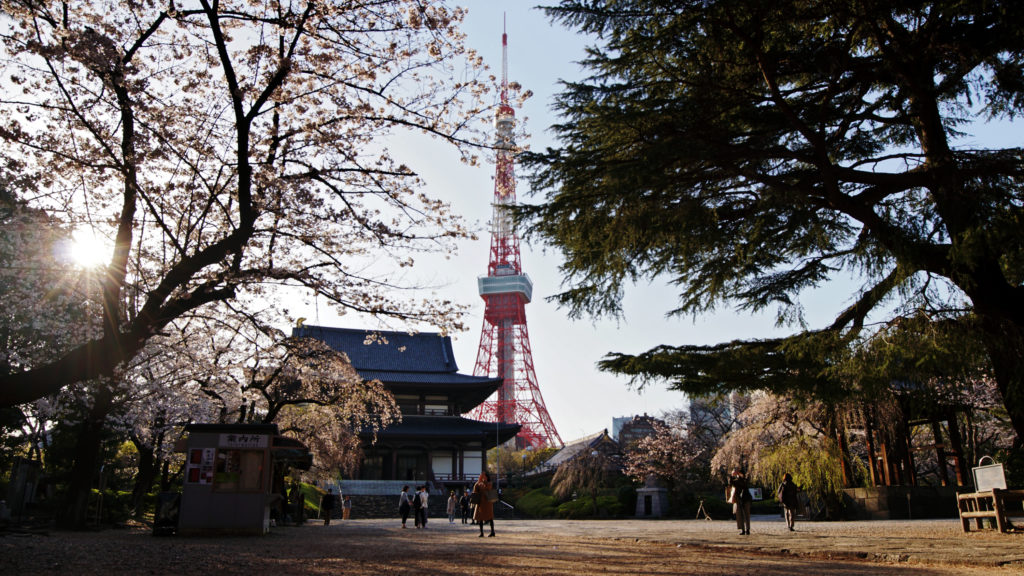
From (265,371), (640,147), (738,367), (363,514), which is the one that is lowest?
(363,514)

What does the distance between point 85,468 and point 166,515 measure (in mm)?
3774

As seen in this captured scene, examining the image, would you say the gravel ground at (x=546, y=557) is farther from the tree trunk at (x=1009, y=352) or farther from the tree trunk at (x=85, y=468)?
the tree trunk at (x=85, y=468)

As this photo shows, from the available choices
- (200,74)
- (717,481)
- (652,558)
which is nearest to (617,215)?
(652,558)

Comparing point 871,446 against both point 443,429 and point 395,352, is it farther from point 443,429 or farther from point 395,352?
point 395,352

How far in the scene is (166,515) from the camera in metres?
11.0

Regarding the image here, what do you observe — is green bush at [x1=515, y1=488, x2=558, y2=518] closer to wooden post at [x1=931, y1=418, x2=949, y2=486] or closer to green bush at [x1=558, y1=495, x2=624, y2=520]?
green bush at [x1=558, y1=495, x2=624, y2=520]

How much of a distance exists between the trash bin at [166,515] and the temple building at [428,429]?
22.3m

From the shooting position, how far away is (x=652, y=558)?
23.6ft

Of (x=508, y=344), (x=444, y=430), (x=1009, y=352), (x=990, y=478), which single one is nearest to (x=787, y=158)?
(x=1009, y=352)

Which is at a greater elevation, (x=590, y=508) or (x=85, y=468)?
(x=85, y=468)

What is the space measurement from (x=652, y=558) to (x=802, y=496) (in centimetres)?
1335

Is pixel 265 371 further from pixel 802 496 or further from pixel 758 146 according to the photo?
pixel 802 496

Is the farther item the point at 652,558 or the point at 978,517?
the point at 978,517

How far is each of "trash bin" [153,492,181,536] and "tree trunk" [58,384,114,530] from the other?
3.11m
